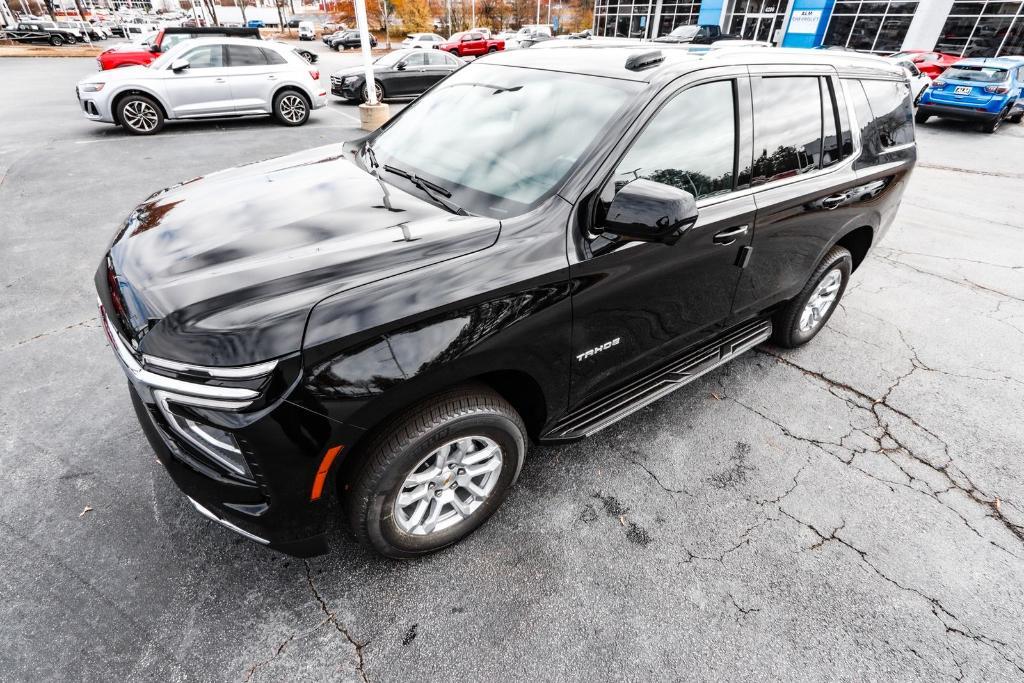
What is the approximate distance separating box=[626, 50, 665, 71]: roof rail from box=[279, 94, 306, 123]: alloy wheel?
1028cm

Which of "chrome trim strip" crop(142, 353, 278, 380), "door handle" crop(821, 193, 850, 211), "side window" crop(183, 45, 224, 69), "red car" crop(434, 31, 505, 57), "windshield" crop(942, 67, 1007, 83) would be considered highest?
"chrome trim strip" crop(142, 353, 278, 380)

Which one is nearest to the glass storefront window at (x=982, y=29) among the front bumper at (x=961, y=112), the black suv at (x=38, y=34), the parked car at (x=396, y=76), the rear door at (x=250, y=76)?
the front bumper at (x=961, y=112)

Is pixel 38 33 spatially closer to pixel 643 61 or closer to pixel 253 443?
pixel 643 61

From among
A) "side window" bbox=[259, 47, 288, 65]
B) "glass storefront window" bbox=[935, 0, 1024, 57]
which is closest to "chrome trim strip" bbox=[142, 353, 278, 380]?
"side window" bbox=[259, 47, 288, 65]

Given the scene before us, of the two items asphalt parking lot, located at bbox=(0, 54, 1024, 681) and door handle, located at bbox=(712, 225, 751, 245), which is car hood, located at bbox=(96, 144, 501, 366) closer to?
asphalt parking lot, located at bbox=(0, 54, 1024, 681)

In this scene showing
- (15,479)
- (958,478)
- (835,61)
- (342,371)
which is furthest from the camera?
(835,61)

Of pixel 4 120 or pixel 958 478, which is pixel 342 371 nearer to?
pixel 958 478

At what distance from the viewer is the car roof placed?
2.40 metres

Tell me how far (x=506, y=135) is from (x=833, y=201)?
210cm

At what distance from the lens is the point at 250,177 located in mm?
2662

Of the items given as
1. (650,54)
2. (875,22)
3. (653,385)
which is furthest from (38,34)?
(875,22)

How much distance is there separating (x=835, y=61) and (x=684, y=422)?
236 cm

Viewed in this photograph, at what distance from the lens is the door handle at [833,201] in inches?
123

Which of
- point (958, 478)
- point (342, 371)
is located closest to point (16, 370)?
point (342, 371)
